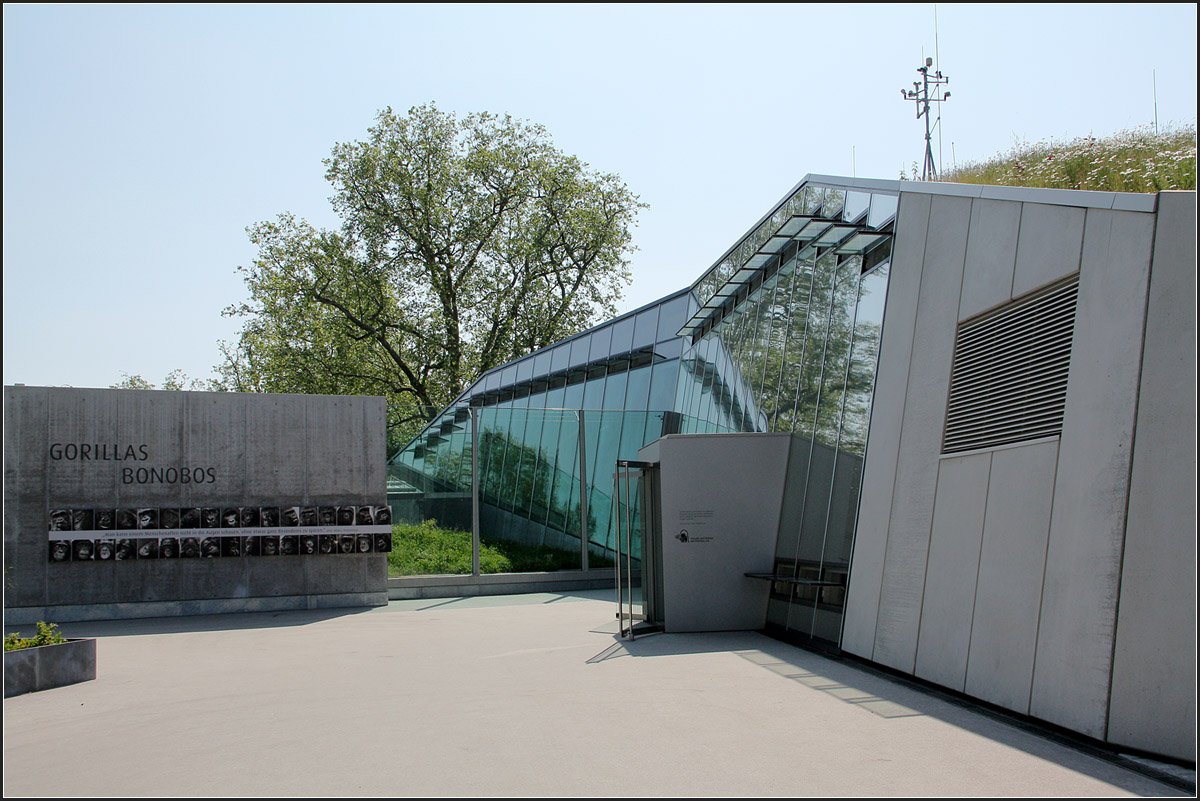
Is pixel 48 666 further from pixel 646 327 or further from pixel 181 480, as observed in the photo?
pixel 646 327

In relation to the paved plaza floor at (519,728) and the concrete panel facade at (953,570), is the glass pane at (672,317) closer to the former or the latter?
the paved plaza floor at (519,728)

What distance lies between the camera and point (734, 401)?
1590 centimetres

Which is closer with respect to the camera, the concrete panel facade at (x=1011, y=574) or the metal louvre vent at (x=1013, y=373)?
the concrete panel facade at (x=1011, y=574)

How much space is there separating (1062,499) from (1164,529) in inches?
38.5

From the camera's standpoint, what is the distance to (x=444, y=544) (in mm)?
18062

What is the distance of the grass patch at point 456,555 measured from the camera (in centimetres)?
1753

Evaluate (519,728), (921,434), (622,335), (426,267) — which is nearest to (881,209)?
(921,434)

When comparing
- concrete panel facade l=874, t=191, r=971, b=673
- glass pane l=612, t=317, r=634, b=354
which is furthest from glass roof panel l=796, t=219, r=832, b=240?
glass pane l=612, t=317, r=634, b=354

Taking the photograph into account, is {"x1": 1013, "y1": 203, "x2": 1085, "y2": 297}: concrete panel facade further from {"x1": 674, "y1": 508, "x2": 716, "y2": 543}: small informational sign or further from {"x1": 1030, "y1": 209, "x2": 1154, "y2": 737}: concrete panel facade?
{"x1": 674, "y1": 508, "x2": 716, "y2": 543}: small informational sign

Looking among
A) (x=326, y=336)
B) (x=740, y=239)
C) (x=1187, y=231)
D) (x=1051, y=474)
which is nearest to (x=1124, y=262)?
(x=1187, y=231)

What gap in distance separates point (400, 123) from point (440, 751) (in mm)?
34501

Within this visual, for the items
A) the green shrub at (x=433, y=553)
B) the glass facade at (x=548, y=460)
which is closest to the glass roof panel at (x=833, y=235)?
the glass facade at (x=548, y=460)

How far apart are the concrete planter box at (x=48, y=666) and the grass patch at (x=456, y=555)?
719cm

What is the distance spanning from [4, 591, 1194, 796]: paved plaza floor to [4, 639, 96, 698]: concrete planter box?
0.58ft
